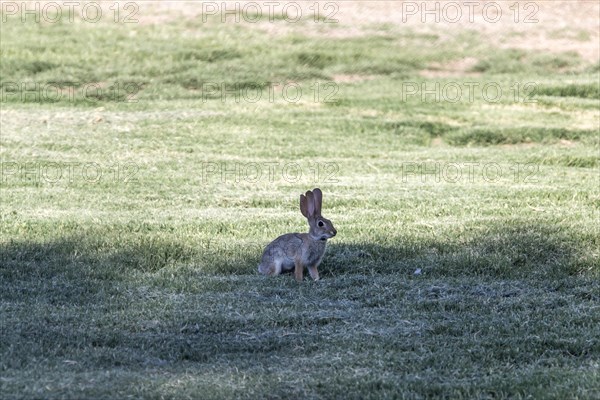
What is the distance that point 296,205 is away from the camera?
11.6 meters

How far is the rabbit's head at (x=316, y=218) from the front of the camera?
8188 millimetres

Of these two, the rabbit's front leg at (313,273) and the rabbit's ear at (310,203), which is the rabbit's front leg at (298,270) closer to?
the rabbit's front leg at (313,273)

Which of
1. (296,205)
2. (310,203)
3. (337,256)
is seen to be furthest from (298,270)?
(296,205)

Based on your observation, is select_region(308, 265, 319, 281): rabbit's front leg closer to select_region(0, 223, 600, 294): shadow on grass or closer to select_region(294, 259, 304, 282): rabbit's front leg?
select_region(294, 259, 304, 282): rabbit's front leg

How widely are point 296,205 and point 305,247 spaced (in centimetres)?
341

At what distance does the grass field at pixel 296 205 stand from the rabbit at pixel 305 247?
0.22m

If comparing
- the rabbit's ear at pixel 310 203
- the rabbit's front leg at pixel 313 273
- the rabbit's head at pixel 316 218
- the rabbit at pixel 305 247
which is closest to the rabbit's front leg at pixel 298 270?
the rabbit at pixel 305 247

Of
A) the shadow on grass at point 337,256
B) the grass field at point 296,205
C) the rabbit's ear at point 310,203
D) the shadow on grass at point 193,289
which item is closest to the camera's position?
the grass field at point 296,205

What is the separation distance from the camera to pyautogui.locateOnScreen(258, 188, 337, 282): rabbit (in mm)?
8219

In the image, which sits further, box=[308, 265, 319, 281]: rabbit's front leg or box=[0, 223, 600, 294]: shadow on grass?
box=[0, 223, 600, 294]: shadow on grass

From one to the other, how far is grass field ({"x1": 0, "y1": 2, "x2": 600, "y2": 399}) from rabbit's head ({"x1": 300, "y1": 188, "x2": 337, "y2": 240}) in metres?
0.44

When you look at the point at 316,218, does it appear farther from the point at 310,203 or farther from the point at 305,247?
the point at 305,247

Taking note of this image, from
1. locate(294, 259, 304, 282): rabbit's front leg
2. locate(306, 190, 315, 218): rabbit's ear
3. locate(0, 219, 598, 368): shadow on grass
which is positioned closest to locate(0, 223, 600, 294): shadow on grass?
locate(0, 219, 598, 368): shadow on grass

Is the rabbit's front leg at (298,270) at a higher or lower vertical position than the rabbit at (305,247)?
lower
